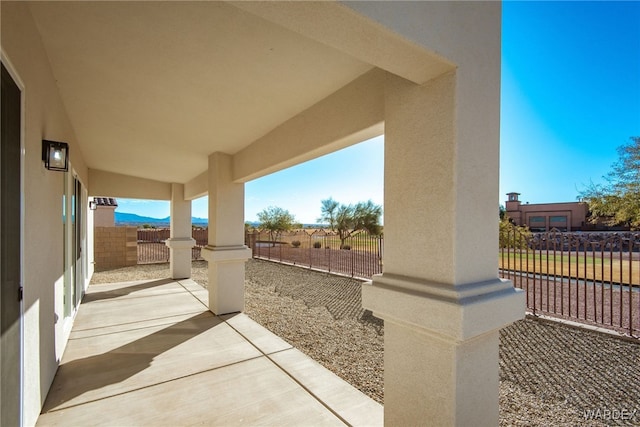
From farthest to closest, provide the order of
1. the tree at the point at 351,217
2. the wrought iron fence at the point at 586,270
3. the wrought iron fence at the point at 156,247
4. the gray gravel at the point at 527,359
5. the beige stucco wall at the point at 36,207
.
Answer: the tree at the point at 351,217, the wrought iron fence at the point at 156,247, the wrought iron fence at the point at 586,270, the gray gravel at the point at 527,359, the beige stucco wall at the point at 36,207

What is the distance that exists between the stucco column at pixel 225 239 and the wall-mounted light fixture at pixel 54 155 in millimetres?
2623

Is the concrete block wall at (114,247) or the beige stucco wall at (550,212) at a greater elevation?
the beige stucco wall at (550,212)

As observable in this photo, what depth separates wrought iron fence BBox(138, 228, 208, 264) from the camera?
13.7 metres

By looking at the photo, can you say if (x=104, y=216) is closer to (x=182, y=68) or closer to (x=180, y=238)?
(x=180, y=238)

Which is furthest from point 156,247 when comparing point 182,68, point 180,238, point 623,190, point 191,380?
point 623,190

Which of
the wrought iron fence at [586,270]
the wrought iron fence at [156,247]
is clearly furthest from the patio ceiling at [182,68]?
the wrought iron fence at [156,247]

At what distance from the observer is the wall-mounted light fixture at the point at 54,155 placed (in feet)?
8.52

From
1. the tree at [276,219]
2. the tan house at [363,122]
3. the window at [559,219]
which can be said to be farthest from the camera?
the window at [559,219]

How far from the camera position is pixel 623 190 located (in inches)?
528

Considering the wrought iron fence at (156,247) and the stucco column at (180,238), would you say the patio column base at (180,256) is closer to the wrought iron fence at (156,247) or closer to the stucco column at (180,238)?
the stucco column at (180,238)

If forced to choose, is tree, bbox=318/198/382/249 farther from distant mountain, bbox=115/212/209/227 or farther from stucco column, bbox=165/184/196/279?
stucco column, bbox=165/184/196/279

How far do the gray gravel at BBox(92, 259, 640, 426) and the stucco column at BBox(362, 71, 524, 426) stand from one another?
1.32 meters

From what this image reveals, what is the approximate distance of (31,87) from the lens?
2201 millimetres

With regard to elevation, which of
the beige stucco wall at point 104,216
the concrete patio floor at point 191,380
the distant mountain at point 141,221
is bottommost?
the concrete patio floor at point 191,380
